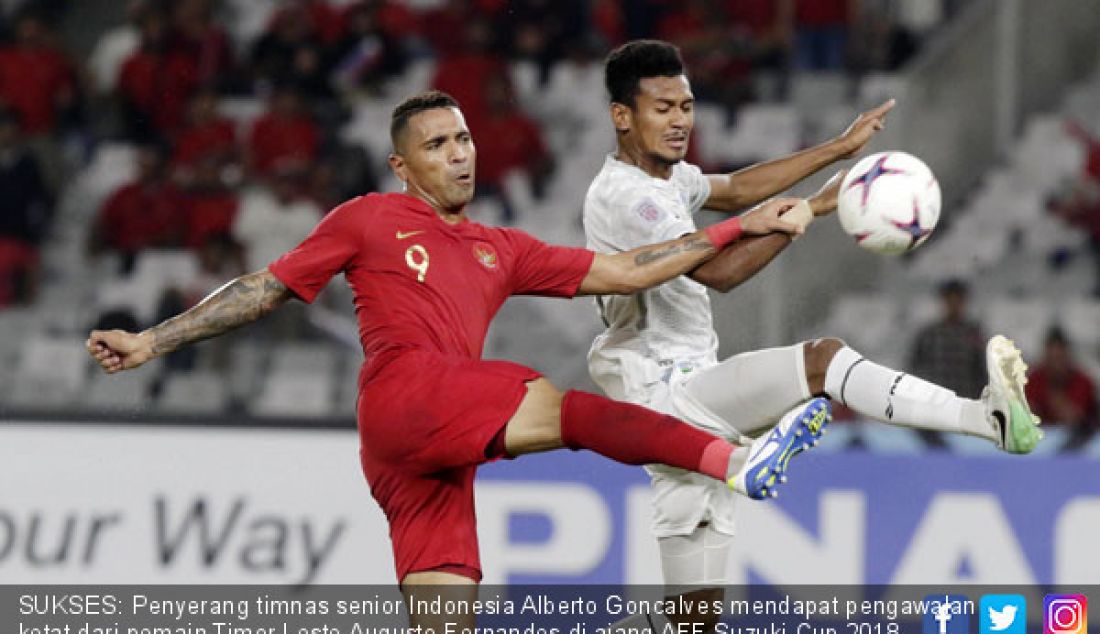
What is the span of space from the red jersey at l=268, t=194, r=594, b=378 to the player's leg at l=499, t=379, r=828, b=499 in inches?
16.5

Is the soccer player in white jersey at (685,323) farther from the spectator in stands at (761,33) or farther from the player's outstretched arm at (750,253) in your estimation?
the spectator in stands at (761,33)

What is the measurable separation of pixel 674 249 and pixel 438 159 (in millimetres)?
809

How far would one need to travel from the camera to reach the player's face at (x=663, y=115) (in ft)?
21.5

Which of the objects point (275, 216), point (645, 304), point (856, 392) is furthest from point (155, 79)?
point (856, 392)

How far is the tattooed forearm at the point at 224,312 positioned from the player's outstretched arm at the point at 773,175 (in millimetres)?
1686

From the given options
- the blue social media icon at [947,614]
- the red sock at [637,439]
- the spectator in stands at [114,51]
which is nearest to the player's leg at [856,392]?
the red sock at [637,439]

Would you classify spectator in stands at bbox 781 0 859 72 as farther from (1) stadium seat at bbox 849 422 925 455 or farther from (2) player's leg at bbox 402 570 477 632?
(2) player's leg at bbox 402 570 477 632

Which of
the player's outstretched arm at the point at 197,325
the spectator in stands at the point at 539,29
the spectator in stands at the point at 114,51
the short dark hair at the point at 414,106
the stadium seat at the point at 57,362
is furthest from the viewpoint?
the spectator in stands at the point at 114,51

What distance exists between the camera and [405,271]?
616cm

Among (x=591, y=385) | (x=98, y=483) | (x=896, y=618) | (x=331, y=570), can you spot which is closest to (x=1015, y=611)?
(x=896, y=618)

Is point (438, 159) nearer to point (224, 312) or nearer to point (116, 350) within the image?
point (224, 312)

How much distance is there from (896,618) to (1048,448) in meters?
1.14

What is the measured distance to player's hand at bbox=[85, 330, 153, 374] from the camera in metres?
5.94

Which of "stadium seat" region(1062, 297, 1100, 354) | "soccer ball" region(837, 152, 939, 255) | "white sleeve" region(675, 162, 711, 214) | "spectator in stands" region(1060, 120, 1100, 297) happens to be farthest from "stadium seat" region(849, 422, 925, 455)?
"soccer ball" region(837, 152, 939, 255)
